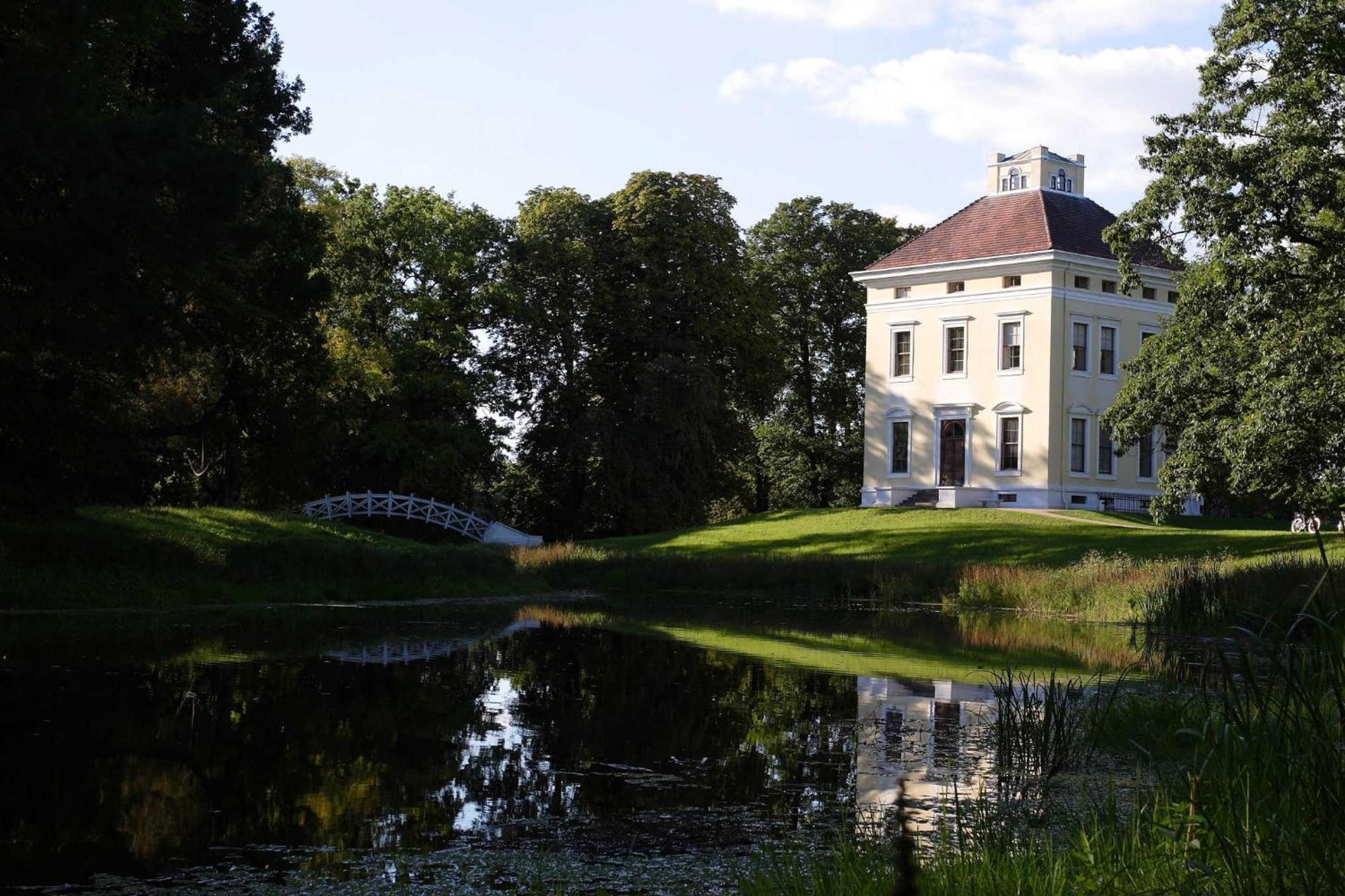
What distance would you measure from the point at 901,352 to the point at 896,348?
0.73 feet

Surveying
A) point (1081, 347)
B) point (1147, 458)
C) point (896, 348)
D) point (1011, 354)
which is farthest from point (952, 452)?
point (1147, 458)

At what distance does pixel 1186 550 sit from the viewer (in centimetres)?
3128

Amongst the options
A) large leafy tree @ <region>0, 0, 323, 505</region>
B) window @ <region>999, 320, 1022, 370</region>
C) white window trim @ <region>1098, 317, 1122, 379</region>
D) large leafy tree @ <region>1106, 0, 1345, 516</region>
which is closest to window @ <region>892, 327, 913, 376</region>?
window @ <region>999, 320, 1022, 370</region>

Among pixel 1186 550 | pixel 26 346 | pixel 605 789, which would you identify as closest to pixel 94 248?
pixel 26 346

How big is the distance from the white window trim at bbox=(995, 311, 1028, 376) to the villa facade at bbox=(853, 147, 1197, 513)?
0.04 m

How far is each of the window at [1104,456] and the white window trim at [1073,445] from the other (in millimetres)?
441

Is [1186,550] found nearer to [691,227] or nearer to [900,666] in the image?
[900,666]

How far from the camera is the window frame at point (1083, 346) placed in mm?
44812

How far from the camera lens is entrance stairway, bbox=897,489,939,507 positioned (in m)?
45.7

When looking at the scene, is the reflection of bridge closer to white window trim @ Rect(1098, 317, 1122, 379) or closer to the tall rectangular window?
the tall rectangular window

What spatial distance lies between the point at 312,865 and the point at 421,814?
51.4 inches

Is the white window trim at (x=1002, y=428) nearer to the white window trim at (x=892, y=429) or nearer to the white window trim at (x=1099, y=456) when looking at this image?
the white window trim at (x=1099, y=456)

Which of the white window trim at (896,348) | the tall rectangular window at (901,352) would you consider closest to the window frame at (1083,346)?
the white window trim at (896,348)

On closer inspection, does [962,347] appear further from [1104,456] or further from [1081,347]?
[1104,456]
